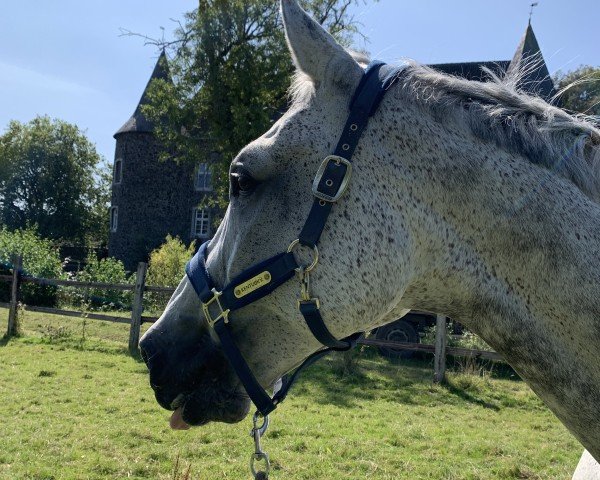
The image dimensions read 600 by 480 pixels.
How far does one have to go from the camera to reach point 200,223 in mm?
37688

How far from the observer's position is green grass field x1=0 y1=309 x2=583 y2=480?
524 centimetres

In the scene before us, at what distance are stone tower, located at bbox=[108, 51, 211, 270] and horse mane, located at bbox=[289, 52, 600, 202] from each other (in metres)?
36.3

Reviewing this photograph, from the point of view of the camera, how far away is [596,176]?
68.1 inches

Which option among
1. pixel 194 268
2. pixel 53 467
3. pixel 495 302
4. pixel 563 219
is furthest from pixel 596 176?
pixel 53 467

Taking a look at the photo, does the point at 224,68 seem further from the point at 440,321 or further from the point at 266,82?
the point at 440,321

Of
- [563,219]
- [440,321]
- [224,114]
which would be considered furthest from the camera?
[224,114]

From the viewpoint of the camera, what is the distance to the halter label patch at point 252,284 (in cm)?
174

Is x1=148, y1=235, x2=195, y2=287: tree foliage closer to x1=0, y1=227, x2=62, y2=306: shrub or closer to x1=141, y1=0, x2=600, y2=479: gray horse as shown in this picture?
x1=0, y1=227, x2=62, y2=306: shrub

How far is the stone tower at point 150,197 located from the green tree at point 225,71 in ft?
50.5

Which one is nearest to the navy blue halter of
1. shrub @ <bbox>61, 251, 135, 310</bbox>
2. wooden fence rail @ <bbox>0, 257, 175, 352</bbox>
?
wooden fence rail @ <bbox>0, 257, 175, 352</bbox>

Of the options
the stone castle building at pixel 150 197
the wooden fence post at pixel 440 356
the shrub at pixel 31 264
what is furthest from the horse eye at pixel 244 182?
the stone castle building at pixel 150 197

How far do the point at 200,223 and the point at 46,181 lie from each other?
23093 millimetres

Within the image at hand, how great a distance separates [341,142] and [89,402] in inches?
269

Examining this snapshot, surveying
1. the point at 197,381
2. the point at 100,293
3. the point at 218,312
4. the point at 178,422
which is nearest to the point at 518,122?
the point at 218,312
